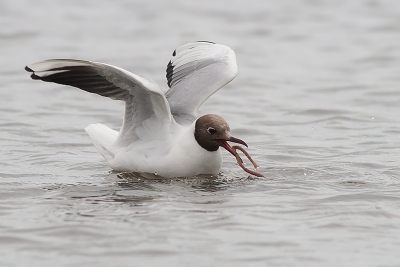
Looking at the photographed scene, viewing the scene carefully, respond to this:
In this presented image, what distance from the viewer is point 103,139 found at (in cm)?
919

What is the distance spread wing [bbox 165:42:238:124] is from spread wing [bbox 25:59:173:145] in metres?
0.47

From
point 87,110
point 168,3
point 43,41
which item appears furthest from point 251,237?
point 168,3

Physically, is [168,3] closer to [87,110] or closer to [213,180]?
[87,110]

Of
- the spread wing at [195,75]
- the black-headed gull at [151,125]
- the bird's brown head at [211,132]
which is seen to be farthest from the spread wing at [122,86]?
the spread wing at [195,75]

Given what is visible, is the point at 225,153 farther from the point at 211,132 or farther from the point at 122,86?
the point at 122,86

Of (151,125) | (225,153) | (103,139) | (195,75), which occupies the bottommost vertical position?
(225,153)

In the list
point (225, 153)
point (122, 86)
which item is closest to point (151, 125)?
point (122, 86)

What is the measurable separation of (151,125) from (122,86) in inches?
25.0

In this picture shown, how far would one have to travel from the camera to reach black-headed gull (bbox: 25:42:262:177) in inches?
317

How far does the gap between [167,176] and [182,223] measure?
1715mm

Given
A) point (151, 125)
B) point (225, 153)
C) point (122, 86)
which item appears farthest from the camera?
point (225, 153)

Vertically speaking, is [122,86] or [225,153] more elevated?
[122,86]

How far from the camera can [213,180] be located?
855cm

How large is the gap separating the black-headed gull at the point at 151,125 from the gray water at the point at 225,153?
182 mm
